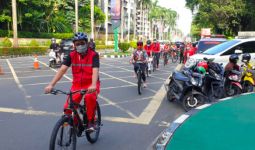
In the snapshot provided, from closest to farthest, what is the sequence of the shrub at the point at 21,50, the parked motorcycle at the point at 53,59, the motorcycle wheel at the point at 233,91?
the motorcycle wheel at the point at 233,91 → the parked motorcycle at the point at 53,59 → the shrub at the point at 21,50

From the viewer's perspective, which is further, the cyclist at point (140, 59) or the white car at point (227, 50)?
the white car at point (227, 50)

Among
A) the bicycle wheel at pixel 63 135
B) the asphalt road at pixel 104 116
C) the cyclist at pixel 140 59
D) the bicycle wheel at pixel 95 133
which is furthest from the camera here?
the cyclist at pixel 140 59

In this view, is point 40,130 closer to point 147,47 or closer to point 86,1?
point 147,47

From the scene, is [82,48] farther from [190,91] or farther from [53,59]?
[53,59]

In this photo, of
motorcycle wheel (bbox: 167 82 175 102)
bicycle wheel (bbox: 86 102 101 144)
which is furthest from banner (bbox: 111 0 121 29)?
bicycle wheel (bbox: 86 102 101 144)

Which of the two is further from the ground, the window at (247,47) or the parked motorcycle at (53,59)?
the window at (247,47)

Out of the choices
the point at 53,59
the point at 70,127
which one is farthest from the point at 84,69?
the point at 53,59

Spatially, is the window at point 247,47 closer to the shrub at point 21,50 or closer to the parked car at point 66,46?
the parked car at point 66,46

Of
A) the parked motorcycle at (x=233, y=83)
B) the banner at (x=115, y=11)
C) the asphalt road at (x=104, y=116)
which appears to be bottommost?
the asphalt road at (x=104, y=116)

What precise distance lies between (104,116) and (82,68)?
2.47 metres

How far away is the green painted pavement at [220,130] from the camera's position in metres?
2.20

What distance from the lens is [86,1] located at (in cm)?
6166

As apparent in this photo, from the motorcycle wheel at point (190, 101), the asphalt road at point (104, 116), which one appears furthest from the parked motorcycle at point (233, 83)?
the asphalt road at point (104, 116)

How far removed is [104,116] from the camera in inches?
284
